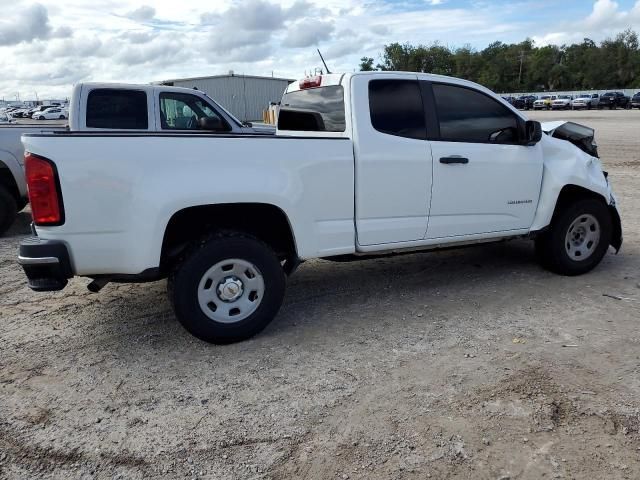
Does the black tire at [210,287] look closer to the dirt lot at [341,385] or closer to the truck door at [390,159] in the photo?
the dirt lot at [341,385]

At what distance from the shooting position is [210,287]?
12.6 ft

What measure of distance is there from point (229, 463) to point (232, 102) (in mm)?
32043

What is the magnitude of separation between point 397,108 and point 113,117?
446cm

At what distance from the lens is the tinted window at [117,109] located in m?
7.20

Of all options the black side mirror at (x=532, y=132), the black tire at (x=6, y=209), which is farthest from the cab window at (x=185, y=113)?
the black side mirror at (x=532, y=132)

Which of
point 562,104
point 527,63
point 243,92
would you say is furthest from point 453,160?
point 527,63

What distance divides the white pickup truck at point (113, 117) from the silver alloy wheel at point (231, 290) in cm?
343

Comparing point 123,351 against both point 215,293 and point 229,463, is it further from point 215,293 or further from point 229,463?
point 229,463

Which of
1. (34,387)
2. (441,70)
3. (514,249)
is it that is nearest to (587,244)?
(514,249)

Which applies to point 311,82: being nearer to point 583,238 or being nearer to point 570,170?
point 570,170

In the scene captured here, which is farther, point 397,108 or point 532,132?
point 532,132

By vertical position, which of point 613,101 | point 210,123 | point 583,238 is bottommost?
point 583,238

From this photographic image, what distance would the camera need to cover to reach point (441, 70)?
99.9m

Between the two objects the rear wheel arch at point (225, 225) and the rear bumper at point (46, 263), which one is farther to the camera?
the rear wheel arch at point (225, 225)
